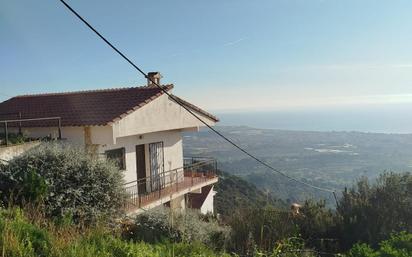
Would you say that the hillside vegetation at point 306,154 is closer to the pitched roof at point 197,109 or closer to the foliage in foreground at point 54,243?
the pitched roof at point 197,109

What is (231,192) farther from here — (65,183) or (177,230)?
(65,183)

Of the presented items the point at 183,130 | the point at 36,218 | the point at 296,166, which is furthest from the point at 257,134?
the point at 36,218

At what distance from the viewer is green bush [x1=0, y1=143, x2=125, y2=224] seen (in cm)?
1007

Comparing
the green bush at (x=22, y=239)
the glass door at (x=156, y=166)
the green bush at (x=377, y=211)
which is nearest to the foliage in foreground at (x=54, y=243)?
the green bush at (x=22, y=239)

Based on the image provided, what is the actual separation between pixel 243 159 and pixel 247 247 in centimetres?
11239

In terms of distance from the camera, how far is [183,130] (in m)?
20.3

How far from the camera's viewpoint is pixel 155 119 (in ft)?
54.2

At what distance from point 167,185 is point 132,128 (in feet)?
13.4

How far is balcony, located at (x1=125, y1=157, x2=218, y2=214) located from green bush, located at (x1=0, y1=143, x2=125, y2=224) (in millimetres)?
1499

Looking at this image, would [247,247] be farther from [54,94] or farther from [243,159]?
[243,159]

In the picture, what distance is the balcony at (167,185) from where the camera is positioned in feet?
→ 50.1

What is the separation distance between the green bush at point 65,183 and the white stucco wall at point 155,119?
2696mm

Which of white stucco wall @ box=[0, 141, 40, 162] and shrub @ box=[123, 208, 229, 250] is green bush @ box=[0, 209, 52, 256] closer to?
shrub @ box=[123, 208, 229, 250]

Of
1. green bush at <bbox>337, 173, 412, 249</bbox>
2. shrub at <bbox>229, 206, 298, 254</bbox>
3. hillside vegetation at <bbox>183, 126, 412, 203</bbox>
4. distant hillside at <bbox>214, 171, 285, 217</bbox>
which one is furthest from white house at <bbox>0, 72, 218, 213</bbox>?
hillside vegetation at <bbox>183, 126, 412, 203</bbox>
